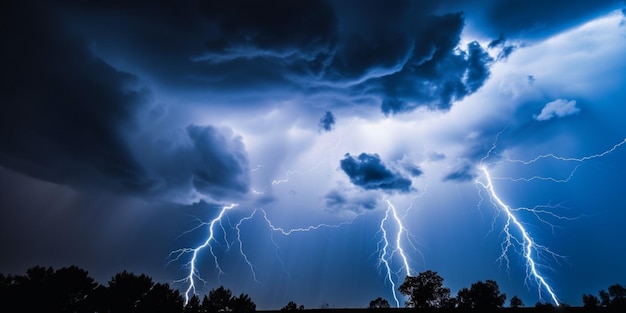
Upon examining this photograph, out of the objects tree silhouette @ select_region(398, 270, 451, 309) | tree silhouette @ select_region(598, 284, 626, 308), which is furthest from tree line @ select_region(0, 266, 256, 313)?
tree silhouette @ select_region(598, 284, 626, 308)

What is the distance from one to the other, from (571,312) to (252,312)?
36.7 m

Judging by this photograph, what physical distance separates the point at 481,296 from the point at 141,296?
44.1m

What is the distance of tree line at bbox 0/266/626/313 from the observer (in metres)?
30.5

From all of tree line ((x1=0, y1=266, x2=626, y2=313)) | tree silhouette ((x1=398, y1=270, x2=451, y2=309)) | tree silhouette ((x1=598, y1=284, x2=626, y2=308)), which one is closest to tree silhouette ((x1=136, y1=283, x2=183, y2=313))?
tree line ((x1=0, y1=266, x2=626, y2=313))

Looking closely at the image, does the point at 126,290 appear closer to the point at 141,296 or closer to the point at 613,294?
the point at 141,296

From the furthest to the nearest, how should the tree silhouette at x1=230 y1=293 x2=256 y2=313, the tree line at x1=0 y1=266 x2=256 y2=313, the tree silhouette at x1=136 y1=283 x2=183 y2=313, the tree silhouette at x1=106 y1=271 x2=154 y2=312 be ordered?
the tree silhouette at x1=230 y1=293 x2=256 y2=313
the tree silhouette at x1=136 y1=283 x2=183 y2=313
the tree silhouette at x1=106 y1=271 x2=154 y2=312
the tree line at x1=0 y1=266 x2=256 y2=313

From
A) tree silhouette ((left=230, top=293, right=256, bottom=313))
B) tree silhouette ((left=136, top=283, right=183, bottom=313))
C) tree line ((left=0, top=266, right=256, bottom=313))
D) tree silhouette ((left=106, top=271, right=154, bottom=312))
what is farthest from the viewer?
tree silhouette ((left=230, top=293, right=256, bottom=313))

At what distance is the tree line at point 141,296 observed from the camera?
100 ft

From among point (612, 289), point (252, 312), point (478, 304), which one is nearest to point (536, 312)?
point (478, 304)

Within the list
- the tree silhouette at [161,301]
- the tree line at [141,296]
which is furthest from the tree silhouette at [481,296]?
the tree silhouette at [161,301]

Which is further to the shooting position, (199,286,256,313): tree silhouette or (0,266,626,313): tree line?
(199,286,256,313): tree silhouette

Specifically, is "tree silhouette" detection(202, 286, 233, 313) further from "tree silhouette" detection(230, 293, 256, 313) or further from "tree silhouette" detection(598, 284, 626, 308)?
"tree silhouette" detection(598, 284, 626, 308)

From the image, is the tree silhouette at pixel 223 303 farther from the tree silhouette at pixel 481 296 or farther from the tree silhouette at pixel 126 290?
the tree silhouette at pixel 481 296

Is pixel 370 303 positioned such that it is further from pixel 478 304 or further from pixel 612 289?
pixel 612 289
